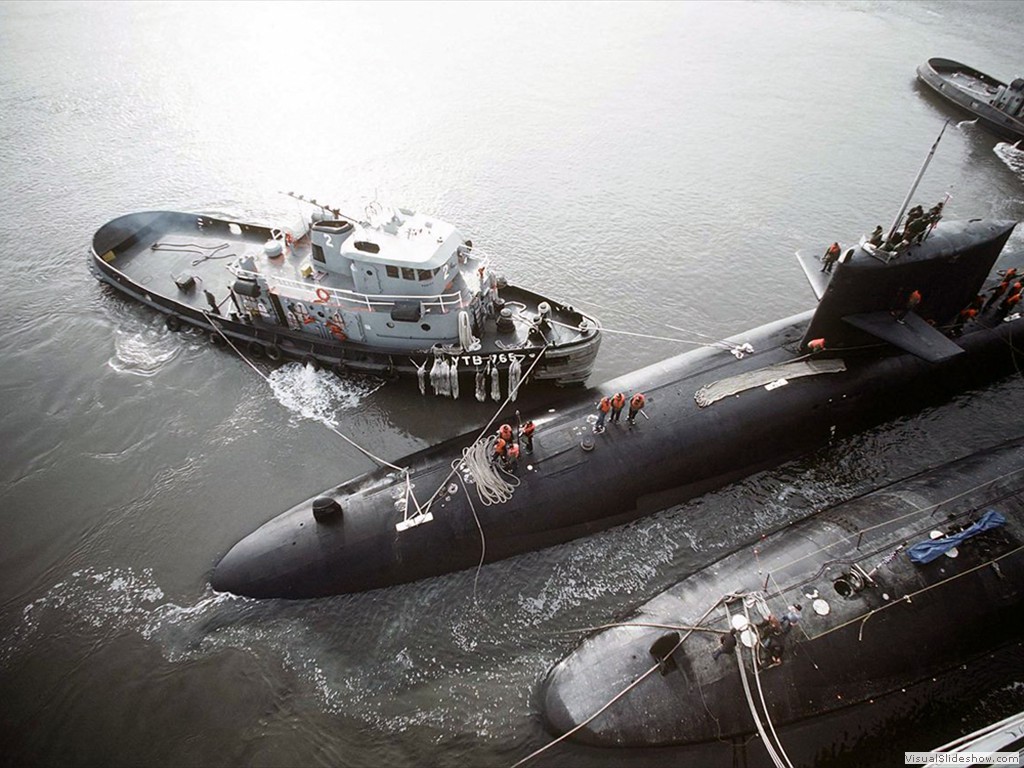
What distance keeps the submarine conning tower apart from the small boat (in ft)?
85.7

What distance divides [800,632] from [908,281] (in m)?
8.55

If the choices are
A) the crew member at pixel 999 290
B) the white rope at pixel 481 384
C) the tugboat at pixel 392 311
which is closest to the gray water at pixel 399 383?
the white rope at pixel 481 384

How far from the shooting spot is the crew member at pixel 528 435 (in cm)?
1230

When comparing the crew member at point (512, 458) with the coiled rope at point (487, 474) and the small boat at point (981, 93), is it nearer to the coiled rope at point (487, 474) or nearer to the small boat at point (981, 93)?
the coiled rope at point (487, 474)

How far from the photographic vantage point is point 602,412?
12711mm

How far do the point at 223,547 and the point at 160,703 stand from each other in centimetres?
346

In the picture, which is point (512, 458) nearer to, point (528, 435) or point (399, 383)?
point (528, 435)

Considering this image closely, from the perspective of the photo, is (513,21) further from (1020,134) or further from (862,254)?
(862,254)

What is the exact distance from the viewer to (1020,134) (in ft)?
97.2

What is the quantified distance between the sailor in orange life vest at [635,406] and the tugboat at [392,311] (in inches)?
108

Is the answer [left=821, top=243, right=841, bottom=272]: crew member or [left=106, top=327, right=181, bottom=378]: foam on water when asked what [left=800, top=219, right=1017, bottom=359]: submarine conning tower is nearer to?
[left=821, top=243, right=841, bottom=272]: crew member

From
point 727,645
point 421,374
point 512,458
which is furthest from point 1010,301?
point 421,374

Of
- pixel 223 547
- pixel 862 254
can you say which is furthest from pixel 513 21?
pixel 223 547

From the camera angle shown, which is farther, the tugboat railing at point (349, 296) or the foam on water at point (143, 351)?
the foam on water at point (143, 351)
